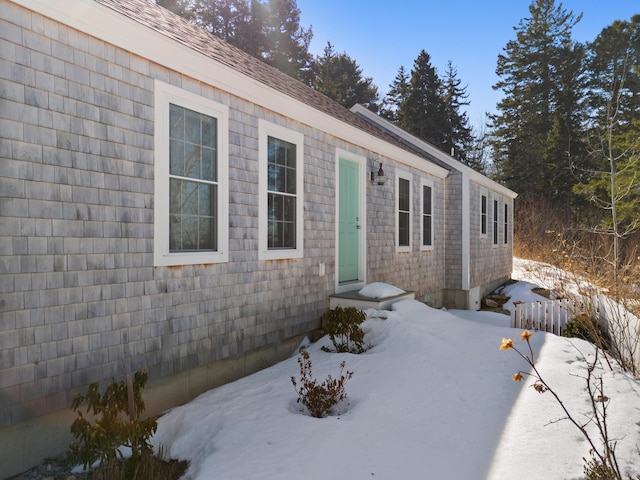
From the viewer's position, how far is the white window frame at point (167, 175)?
3.97m

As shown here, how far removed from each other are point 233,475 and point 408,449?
4.11 ft

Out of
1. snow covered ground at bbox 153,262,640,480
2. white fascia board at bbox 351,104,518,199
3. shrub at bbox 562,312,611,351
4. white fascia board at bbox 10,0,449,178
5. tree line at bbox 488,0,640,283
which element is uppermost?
tree line at bbox 488,0,640,283

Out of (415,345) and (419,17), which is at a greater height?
(419,17)

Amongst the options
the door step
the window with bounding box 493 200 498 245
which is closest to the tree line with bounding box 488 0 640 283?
the window with bounding box 493 200 498 245

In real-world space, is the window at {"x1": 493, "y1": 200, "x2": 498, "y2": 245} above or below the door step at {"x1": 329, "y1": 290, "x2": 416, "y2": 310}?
above

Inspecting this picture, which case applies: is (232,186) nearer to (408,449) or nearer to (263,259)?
(263,259)

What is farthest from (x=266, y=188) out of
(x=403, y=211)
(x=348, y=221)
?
(x=403, y=211)

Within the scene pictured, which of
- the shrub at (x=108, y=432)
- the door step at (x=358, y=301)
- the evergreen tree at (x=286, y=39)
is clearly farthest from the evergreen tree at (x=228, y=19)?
the shrub at (x=108, y=432)

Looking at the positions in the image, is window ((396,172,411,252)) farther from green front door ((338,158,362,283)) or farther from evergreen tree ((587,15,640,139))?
evergreen tree ((587,15,640,139))

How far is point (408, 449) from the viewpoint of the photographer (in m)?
3.18

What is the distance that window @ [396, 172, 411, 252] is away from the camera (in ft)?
29.9

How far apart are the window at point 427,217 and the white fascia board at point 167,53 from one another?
169 inches

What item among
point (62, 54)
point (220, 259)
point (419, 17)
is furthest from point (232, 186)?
point (419, 17)

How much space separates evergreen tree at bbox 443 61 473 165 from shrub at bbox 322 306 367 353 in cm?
2478
